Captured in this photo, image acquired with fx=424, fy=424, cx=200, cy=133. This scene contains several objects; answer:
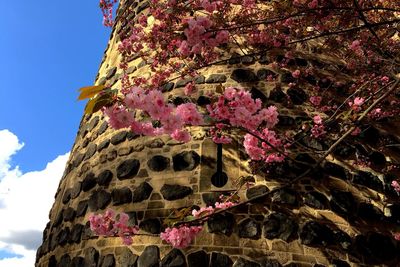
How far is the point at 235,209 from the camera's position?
13.6ft

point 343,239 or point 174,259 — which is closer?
point 174,259

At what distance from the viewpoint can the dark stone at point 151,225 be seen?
4172 mm

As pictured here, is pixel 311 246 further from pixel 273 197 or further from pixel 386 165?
pixel 386 165

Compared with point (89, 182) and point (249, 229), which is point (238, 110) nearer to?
point (249, 229)

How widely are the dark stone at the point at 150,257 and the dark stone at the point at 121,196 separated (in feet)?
2.19

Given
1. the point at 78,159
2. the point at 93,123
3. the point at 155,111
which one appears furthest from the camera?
the point at 93,123

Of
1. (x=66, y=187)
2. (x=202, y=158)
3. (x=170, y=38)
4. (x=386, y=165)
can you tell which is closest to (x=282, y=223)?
(x=202, y=158)

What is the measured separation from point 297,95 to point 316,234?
173 centimetres

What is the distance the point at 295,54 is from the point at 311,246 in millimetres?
2514

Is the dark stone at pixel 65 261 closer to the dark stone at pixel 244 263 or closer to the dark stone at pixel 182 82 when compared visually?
the dark stone at pixel 244 263

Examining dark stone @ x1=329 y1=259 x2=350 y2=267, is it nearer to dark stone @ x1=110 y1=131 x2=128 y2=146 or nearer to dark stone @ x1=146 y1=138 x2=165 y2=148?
dark stone @ x1=146 y1=138 x2=165 y2=148

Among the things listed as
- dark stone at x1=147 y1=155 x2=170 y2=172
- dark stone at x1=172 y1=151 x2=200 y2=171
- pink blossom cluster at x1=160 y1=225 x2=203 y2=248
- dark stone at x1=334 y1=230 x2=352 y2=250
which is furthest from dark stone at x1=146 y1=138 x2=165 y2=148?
dark stone at x1=334 y1=230 x2=352 y2=250

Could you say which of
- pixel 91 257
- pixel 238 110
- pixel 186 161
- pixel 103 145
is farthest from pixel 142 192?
pixel 238 110

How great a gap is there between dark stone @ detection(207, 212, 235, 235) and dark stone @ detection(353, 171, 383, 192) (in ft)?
4.77
